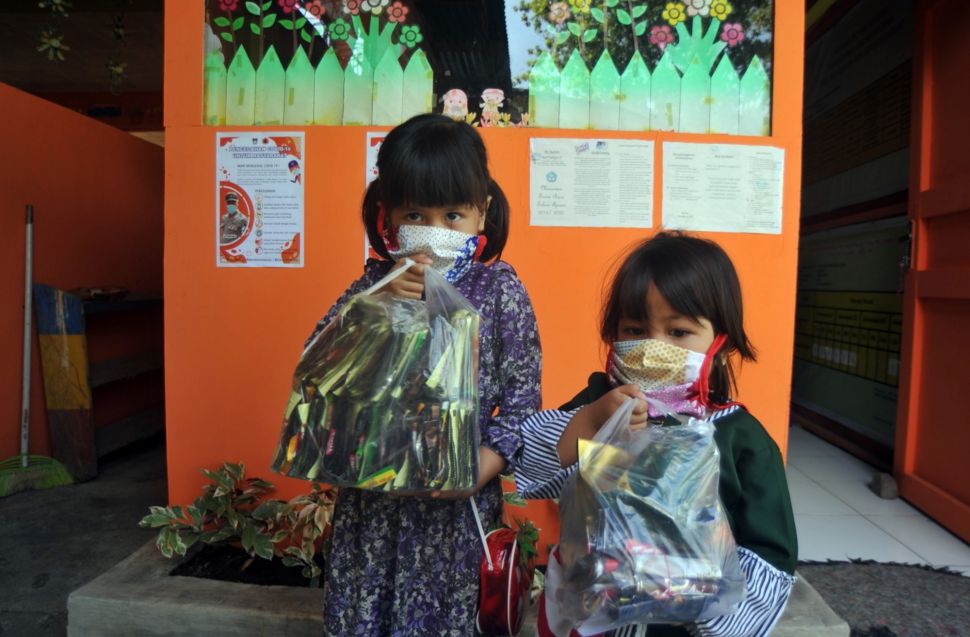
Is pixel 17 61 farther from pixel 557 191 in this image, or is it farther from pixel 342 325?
pixel 342 325

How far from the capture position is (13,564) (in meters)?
2.82

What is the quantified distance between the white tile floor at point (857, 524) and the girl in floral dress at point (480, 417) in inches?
94.8

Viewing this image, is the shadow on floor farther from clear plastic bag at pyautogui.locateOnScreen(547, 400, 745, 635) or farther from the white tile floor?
the white tile floor

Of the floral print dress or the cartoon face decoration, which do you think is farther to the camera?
the cartoon face decoration

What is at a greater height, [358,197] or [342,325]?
[358,197]

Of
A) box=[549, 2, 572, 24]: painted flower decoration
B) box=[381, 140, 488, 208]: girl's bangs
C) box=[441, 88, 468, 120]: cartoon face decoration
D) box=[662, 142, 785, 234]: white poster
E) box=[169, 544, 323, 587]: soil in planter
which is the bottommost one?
box=[169, 544, 323, 587]: soil in planter

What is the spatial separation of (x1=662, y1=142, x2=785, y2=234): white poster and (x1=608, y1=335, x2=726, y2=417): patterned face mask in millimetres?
1443

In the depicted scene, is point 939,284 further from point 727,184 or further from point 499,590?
point 499,590

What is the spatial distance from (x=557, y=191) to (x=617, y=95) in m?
0.48

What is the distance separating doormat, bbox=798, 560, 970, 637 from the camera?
7.69ft

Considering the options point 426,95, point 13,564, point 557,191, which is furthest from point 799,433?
point 13,564

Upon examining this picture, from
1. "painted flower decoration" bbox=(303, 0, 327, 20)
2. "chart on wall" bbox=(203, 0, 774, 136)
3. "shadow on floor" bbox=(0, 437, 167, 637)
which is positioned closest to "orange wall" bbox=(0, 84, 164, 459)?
"shadow on floor" bbox=(0, 437, 167, 637)

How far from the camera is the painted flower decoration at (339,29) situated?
2.54 meters

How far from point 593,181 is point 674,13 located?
2.51 feet
